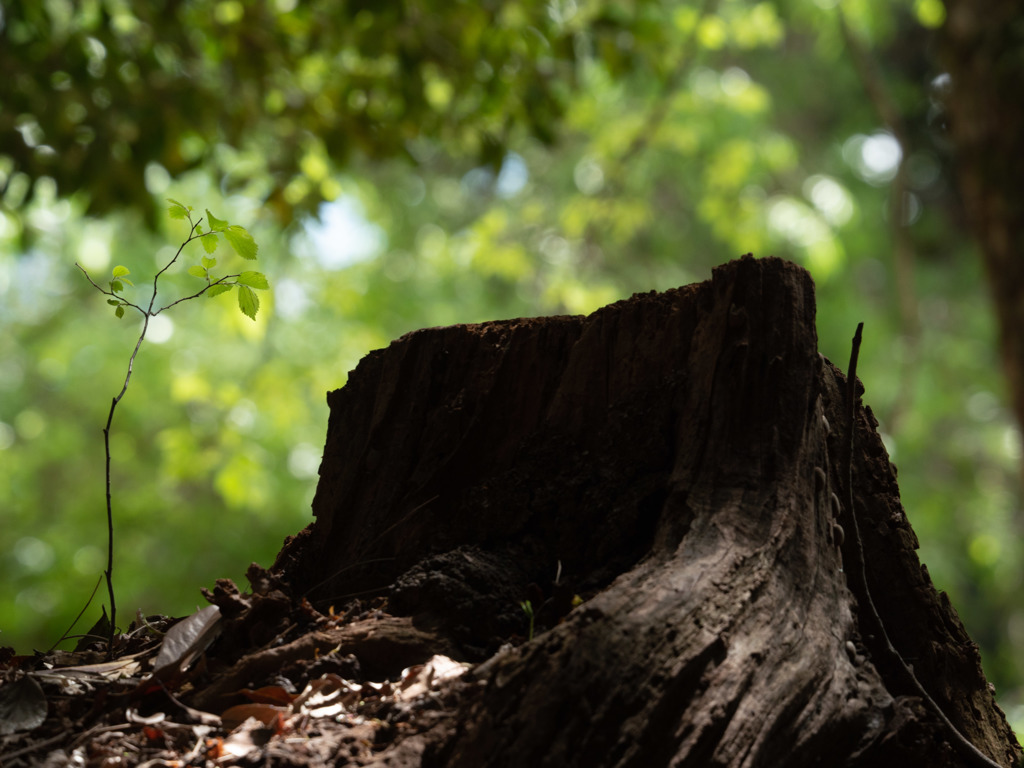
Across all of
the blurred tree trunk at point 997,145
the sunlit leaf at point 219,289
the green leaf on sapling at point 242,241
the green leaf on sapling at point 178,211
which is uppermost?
the blurred tree trunk at point 997,145

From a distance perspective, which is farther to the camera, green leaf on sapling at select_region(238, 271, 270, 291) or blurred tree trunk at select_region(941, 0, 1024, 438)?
→ blurred tree trunk at select_region(941, 0, 1024, 438)

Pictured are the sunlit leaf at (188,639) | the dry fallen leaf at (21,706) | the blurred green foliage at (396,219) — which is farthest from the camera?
the blurred green foliage at (396,219)

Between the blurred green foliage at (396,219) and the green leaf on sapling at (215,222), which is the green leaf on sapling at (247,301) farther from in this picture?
the blurred green foliage at (396,219)

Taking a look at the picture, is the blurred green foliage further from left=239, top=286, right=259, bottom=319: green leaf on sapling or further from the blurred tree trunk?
left=239, top=286, right=259, bottom=319: green leaf on sapling

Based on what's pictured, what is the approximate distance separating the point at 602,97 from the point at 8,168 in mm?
6495

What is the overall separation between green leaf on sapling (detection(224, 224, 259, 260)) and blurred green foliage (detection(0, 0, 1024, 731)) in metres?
2.25

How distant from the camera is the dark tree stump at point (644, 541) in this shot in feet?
3.61

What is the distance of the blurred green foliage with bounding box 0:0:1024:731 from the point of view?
3.84 meters

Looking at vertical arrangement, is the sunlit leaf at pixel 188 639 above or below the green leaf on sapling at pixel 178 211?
below

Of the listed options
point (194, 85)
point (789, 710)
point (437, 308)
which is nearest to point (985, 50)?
point (194, 85)

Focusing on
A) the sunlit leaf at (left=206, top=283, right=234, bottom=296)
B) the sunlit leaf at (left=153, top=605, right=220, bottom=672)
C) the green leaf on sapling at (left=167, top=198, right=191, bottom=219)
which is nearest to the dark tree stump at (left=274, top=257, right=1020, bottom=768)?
the sunlit leaf at (left=153, top=605, right=220, bottom=672)

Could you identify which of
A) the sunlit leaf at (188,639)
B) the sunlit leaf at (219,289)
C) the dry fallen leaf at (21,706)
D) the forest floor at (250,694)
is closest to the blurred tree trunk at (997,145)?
the forest floor at (250,694)

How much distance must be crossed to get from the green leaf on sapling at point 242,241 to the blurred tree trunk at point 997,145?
4105mm

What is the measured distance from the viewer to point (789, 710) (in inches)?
46.4
